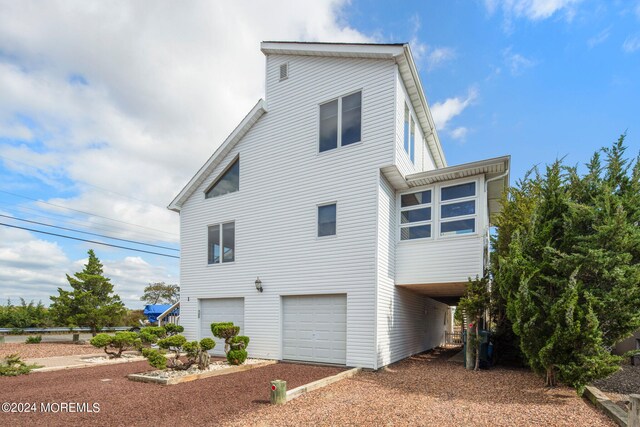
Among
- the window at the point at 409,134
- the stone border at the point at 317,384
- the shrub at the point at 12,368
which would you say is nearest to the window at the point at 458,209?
the window at the point at 409,134

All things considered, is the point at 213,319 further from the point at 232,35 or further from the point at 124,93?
the point at 232,35

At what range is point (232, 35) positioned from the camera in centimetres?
993

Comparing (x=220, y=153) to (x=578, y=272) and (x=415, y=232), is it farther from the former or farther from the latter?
(x=578, y=272)

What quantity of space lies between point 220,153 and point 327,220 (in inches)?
207

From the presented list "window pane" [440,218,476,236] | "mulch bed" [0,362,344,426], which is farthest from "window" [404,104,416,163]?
"mulch bed" [0,362,344,426]

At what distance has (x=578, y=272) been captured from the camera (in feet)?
23.1

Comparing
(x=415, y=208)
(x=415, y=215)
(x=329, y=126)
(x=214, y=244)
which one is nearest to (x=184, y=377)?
(x=214, y=244)

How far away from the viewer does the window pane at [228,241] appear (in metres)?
13.1

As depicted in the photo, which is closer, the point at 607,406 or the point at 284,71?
the point at 607,406

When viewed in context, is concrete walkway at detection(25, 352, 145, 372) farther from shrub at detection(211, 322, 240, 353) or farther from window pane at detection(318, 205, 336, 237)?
window pane at detection(318, 205, 336, 237)

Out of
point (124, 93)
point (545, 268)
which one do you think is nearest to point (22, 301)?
point (124, 93)

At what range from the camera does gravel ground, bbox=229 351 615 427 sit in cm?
539

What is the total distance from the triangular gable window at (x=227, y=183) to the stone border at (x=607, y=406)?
1106 centimetres

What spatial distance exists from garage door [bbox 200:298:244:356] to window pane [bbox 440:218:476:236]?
6.98 m
